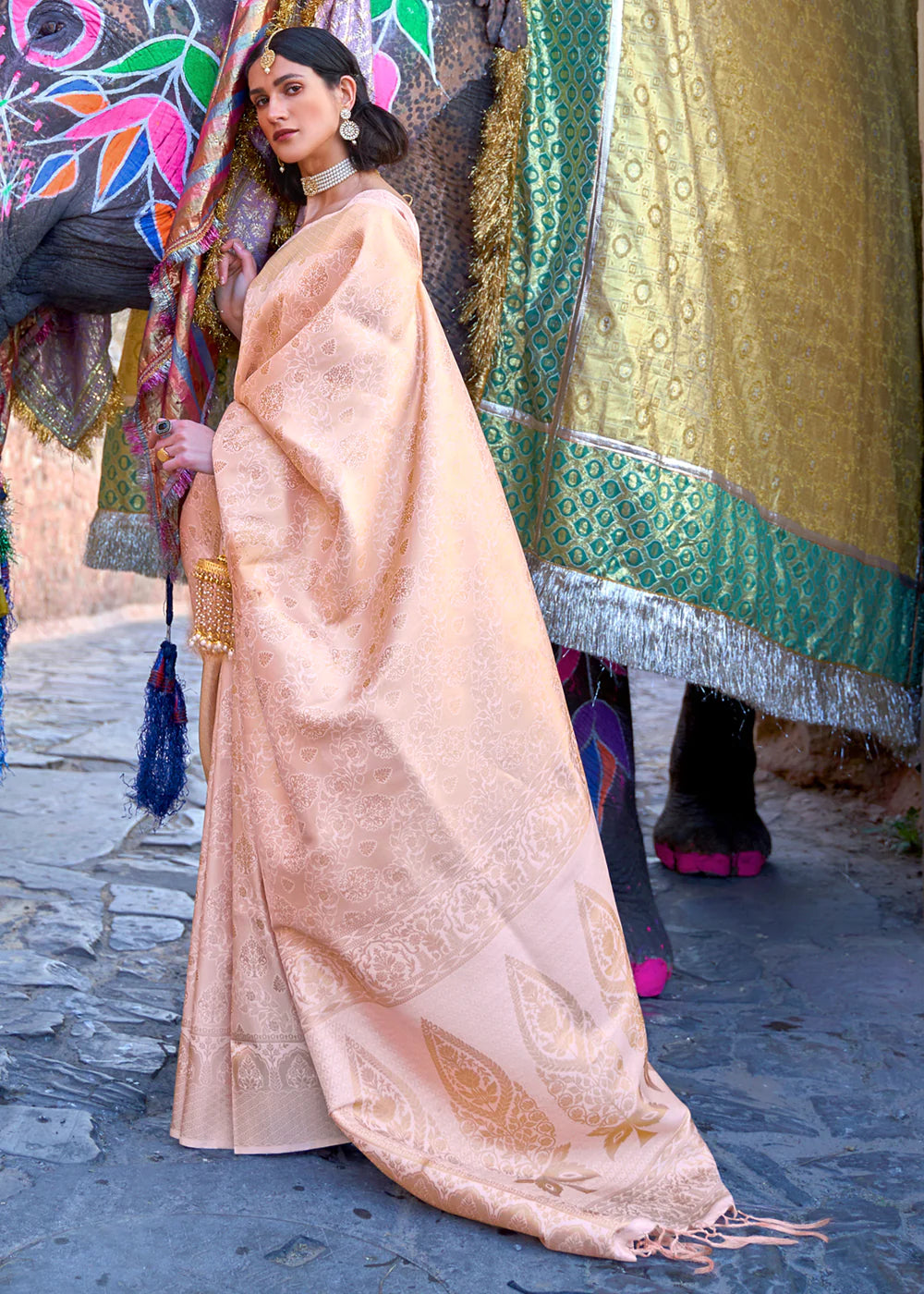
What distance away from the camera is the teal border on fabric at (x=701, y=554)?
8.57 ft

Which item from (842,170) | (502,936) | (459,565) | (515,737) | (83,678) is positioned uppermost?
(842,170)

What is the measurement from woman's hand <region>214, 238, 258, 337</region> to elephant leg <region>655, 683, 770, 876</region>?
178cm

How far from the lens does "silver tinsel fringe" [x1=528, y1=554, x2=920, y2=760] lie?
2617mm

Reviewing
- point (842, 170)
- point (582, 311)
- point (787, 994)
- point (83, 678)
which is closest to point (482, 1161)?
point (787, 994)

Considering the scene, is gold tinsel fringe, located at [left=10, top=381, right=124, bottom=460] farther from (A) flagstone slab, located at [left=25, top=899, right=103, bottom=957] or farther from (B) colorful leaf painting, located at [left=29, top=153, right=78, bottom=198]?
(A) flagstone slab, located at [left=25, top=899, right=103, bottom=957]

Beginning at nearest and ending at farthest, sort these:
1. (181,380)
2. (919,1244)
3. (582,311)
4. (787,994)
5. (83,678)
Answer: (919,1244)
(181,380)
(582,311)
(787,994)
(83,678)

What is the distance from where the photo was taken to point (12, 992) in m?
2.68

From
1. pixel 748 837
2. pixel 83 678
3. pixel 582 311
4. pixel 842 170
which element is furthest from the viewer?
pixel 83 678

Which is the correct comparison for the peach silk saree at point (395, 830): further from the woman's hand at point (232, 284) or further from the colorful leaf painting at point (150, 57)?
the colorful leaf painting at point (150, 57)

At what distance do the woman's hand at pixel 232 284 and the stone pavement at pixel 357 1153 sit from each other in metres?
1.31

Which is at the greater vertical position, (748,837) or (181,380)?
(181,380)

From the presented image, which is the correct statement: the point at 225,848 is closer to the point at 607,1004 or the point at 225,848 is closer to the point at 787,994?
the point at 607,1004

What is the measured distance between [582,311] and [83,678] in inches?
193

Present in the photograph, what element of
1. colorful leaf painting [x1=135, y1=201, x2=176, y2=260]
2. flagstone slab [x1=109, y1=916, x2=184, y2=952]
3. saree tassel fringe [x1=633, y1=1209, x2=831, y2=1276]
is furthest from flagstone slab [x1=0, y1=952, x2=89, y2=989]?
colorful leaf painting [x1=135, y1=201, x2=176, y2=260]
